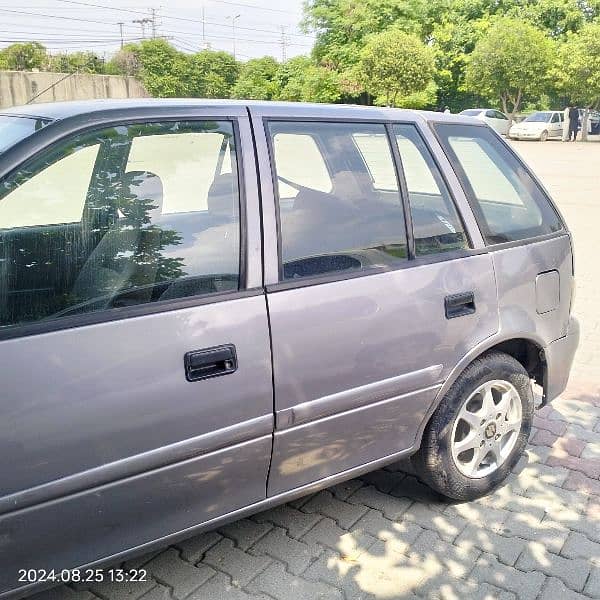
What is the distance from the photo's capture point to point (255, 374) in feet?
7.03

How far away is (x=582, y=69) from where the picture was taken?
3575 centimetres

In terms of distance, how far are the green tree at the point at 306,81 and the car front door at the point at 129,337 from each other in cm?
3992

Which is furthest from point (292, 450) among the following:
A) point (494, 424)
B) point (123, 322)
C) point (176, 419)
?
point (494, 424)

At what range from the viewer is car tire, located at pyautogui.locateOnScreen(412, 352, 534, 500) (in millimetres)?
2820

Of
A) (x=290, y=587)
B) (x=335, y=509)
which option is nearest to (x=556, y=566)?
(x=335, y=509)

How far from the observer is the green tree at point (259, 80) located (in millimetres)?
54125

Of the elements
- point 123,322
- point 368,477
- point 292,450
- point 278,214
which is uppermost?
point 278,214

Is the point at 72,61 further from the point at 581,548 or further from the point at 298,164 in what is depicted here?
the point at 581,548

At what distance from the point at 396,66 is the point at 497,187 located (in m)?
36.2

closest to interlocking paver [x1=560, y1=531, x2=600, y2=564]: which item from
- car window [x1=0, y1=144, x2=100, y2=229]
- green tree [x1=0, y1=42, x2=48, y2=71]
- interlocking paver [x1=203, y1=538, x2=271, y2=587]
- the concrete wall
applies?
interlocking paver [x1=203, y1=538, x2=271, y2=587]

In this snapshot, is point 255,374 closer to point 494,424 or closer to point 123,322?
point 123,322

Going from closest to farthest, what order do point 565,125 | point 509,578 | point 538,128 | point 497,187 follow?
point 509,578
point 497,187
point 538,128
point 565,125

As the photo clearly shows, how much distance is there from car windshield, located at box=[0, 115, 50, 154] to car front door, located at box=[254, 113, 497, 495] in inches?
28.5

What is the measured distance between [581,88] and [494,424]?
127ft
